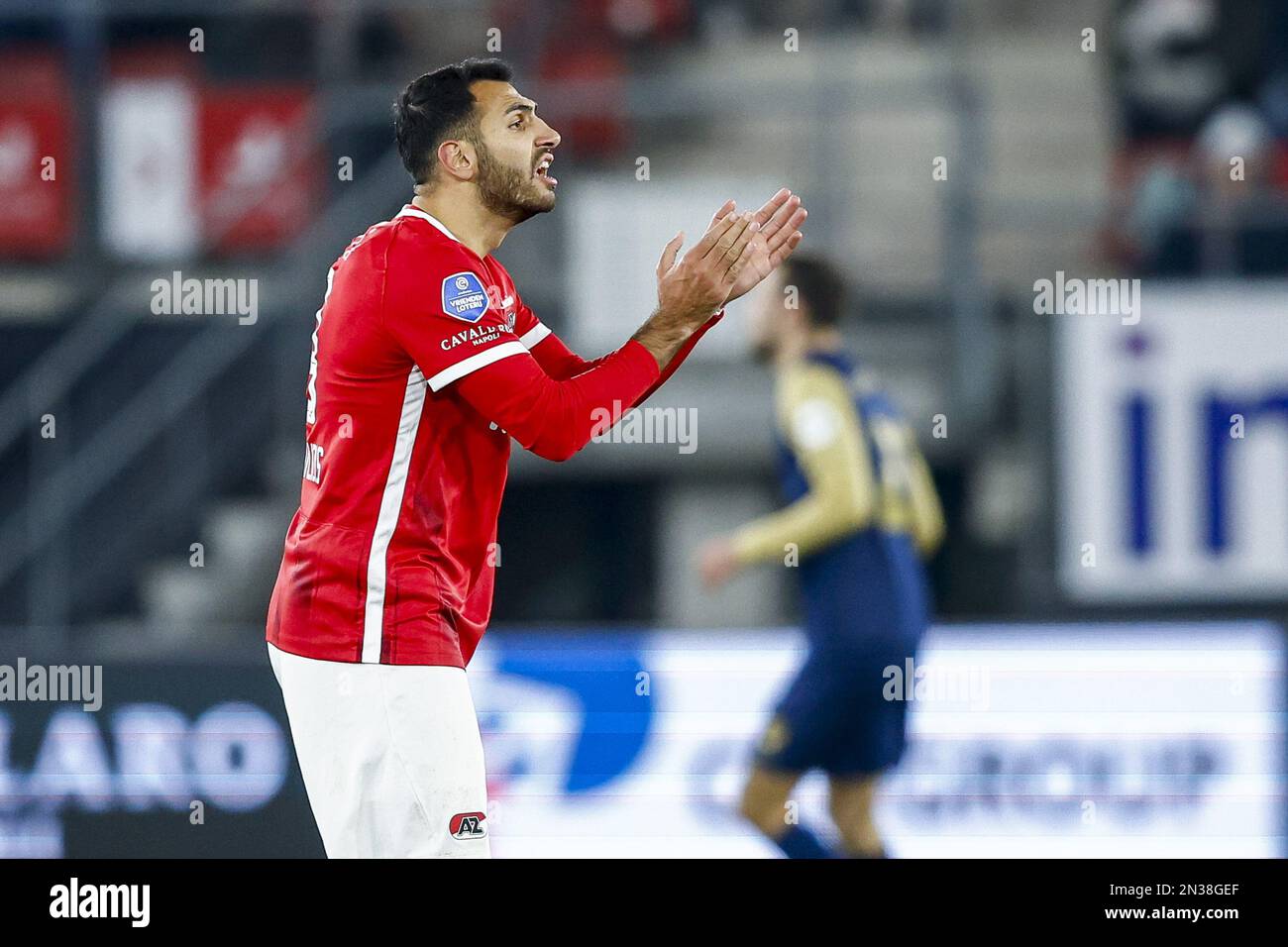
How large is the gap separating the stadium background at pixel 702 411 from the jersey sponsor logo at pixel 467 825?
3537 mm

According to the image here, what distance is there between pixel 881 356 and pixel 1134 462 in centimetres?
141

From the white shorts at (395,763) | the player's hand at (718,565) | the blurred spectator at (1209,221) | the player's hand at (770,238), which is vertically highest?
the blurred spectator at (1209,221)

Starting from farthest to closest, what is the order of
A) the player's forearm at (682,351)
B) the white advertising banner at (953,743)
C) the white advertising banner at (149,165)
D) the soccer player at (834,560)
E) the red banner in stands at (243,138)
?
the white advertising banner at (149,165), the red banner in stands at (243,138), the white advertising banner at (953,743), the soccer player at (834,560), the player's forearm at (682,351)

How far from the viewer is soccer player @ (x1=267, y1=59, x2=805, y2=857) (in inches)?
152

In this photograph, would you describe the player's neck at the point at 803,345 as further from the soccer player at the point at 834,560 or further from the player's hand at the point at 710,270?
the player's hand at the point at 710,270

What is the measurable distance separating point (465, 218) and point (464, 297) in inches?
10.2

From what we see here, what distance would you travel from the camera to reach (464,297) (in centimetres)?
391

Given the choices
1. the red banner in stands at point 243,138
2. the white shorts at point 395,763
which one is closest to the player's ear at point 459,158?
the white shorts at point 395,763

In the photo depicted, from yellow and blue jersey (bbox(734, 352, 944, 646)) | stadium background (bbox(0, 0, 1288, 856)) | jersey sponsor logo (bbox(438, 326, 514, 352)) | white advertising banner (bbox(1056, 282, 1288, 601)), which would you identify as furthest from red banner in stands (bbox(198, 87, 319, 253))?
jersey sponsor logo (bbox(438, 326, 514, 352))

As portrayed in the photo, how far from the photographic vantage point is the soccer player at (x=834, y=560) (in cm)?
631

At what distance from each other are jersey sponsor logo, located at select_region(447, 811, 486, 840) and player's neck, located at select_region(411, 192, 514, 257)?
45.4 inches

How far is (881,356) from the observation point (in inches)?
382

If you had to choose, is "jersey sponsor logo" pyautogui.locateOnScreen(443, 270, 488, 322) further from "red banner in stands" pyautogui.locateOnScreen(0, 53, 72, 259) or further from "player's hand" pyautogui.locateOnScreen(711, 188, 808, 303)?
"red banner in stands" pyautogui.locateOnScreen(0, 53, 72, 259)
